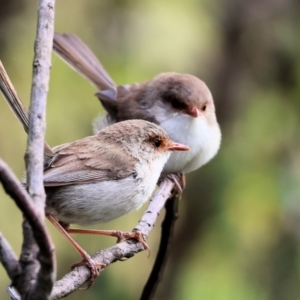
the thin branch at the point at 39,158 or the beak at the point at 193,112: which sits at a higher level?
the thin branch at the point at 39,158

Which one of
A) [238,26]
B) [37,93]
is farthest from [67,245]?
[37,93]

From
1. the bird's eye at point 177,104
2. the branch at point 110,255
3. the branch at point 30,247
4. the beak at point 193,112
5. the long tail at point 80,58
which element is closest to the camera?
the branch at point 30,247

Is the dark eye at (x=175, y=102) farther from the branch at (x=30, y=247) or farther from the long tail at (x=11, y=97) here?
the branch at (x=30, y=247)

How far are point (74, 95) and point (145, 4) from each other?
1.20 metres

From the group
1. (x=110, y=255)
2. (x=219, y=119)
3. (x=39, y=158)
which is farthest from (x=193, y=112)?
(x=39, y=158)

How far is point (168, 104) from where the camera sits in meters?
4.70

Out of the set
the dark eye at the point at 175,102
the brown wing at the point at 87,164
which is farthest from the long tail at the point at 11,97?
the dark eye at the point at 175,102

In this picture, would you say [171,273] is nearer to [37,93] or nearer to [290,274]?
[290,274]

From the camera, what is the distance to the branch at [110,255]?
2.04 metres

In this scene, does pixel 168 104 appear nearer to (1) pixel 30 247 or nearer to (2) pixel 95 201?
(2) pixel 95 201

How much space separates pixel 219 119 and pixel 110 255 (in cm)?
363

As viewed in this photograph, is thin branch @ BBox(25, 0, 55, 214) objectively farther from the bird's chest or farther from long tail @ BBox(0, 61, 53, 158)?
the bird's chest

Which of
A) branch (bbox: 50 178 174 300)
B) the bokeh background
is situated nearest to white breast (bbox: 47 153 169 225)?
branch (bbox: 50 178 174 300)

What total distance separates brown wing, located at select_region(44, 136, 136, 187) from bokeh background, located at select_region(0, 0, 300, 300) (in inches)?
83.7
